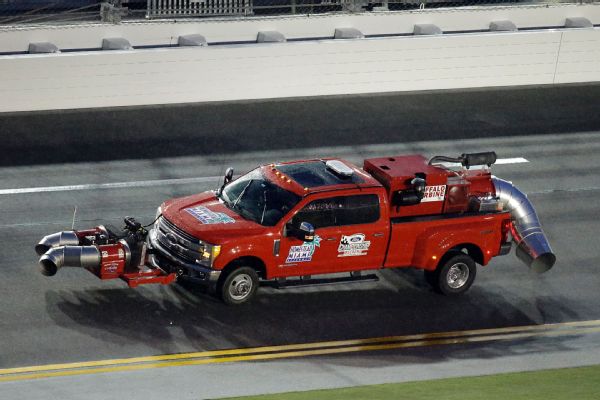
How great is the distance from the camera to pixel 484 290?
64.2 feet

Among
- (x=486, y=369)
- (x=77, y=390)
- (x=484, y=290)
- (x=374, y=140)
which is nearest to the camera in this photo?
(x=77, y=390)

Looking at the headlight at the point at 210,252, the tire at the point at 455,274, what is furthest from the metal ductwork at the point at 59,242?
the tire at the point at 455,274

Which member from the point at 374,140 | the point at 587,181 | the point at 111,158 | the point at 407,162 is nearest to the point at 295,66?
the point at 374,140

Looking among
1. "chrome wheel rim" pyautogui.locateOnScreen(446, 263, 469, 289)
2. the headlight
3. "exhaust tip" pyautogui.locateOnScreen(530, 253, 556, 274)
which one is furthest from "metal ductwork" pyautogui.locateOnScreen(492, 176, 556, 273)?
the headlight

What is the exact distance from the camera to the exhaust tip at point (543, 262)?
19.4 m

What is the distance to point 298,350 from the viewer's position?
1717 cm

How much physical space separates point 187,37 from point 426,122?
606 cm

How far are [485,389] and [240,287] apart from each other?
13.7ft

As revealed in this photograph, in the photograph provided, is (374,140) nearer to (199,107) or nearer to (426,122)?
(426,122)

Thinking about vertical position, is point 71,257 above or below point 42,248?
above

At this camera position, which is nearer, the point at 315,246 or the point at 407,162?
the point at 315,246

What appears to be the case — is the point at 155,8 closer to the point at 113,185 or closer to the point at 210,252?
the point at 113,185

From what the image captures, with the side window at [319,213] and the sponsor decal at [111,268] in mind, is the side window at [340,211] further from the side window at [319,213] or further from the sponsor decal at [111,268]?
the sponsor decal at [111,268]

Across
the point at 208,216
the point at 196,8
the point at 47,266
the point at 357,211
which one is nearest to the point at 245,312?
the point at 208,216
